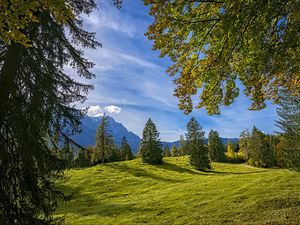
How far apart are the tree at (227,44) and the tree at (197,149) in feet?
209

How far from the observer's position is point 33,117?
982 cm

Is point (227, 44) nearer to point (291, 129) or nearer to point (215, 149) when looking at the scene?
point (291, 129)

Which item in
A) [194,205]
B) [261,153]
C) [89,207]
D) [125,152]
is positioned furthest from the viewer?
[125,152]

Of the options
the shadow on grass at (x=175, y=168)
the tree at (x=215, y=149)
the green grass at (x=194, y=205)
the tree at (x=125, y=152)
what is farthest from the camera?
the tree at (x=215, y=149)

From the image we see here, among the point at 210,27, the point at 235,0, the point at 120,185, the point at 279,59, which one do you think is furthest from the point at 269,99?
the point at 120,185

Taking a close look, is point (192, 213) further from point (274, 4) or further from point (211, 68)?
point (274, 4)

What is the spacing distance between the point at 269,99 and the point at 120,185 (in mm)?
42500

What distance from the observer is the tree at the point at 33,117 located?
29.9ft

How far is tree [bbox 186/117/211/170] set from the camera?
240ft

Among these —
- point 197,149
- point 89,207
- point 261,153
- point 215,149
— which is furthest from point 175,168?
point 89,207

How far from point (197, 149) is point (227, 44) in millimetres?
66886

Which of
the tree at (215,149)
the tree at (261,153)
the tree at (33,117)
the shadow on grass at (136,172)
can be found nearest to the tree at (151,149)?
the shadow on grass at (136,172)

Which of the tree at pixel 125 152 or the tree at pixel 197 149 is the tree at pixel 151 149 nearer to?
the tree at pixel 197 149

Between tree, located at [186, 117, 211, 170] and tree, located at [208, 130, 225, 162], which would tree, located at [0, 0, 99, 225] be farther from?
tree, located at [208, 130, 225, 162]
